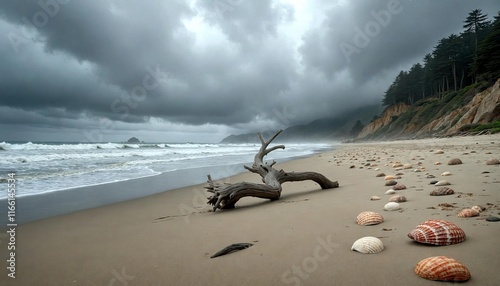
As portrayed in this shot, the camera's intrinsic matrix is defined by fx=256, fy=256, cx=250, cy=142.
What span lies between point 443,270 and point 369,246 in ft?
2.14

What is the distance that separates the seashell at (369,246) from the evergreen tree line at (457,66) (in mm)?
43048

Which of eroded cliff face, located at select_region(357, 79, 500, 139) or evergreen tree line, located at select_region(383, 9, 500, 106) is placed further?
evergreen tree line, located at select_region(383, 9, 500, 106)

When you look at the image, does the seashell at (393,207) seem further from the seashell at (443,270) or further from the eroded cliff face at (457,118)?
the eroded cliff face at (457,118)

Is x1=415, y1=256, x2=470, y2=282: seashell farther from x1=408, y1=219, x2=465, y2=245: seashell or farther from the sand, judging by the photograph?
x1=408, y1=219, x2=465, y2=245: seashell

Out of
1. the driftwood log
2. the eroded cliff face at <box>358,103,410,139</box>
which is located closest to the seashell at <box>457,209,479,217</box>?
the driftwood log

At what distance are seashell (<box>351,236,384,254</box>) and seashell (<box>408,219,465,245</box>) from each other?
1.13ft

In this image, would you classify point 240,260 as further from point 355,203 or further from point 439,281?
point 355,203

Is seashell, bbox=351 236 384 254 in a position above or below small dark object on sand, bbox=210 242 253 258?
above

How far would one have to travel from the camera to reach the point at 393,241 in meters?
2.56

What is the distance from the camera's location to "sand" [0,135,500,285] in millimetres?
2156

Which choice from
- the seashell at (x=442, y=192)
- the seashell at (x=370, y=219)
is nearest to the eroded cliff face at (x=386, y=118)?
the seashell at (x=442, y=192)

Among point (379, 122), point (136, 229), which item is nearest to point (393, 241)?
point (136, 229)

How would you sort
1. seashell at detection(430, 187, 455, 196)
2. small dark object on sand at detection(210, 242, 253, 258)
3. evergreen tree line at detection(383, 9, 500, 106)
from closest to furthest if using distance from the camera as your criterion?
small dark object on sand at detection(210, 242, 253, 258) → seashell at detection(430, 187, 455, 196) → evergreen tree line at detection(383, 9, 500, 106)

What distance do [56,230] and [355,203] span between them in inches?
199
